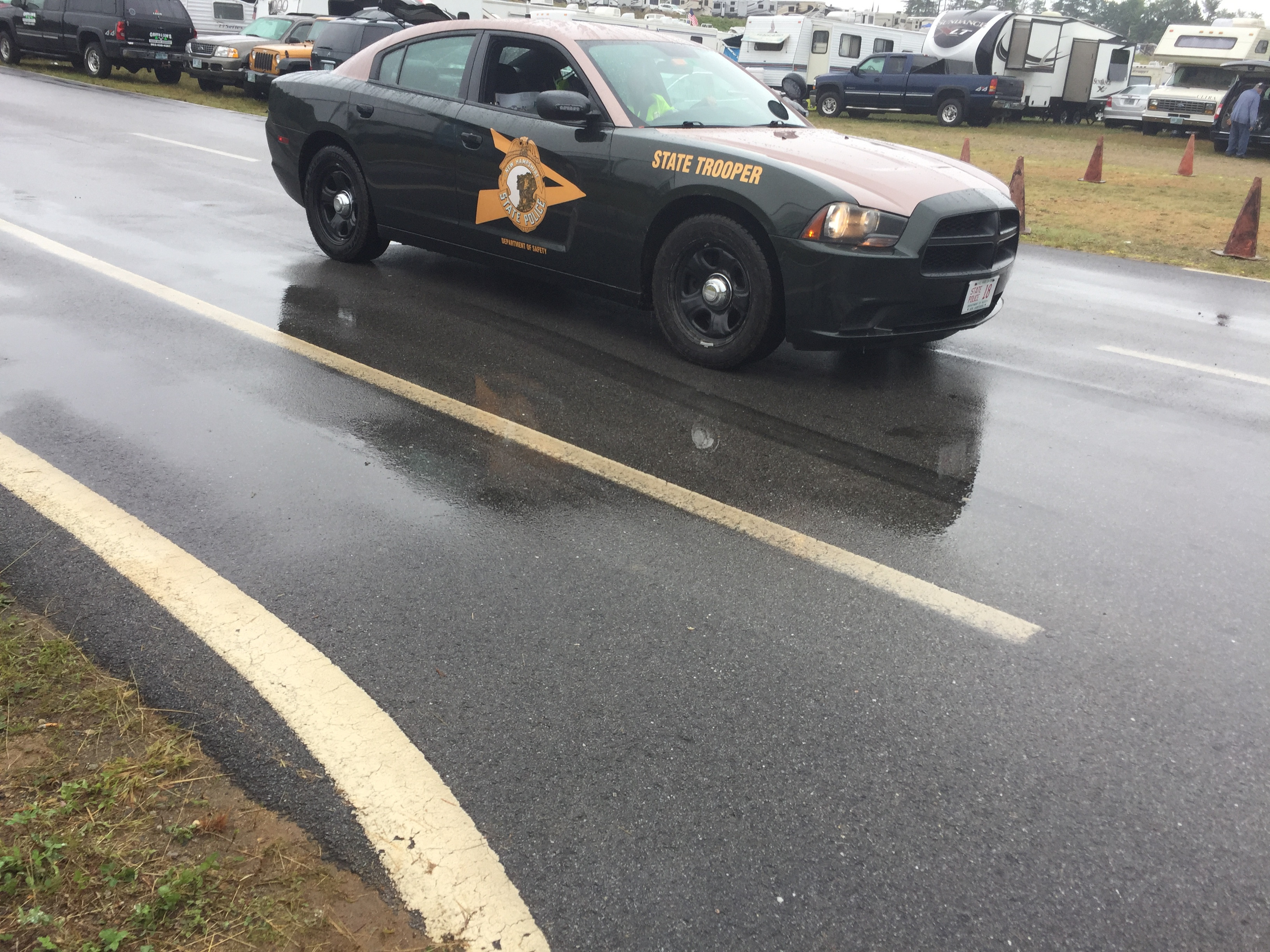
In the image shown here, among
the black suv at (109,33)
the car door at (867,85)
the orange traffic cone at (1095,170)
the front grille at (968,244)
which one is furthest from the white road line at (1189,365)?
the car door at (867,85)

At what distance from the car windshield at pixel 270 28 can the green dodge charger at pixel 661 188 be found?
61.6 ft

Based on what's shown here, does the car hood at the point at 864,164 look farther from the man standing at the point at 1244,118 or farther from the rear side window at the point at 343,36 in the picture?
the man standing at the point at 1244,118

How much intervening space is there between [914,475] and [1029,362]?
2.26 m

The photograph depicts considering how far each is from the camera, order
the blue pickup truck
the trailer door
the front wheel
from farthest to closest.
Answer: the front wheel, the trailer door, the blue pickup truck

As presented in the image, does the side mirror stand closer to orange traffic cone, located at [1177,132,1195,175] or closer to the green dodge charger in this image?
the green dodge charger

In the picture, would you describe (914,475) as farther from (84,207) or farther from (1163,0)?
(1163,0)

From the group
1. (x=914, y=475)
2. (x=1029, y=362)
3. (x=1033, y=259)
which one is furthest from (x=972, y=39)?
(x=914, y=475)

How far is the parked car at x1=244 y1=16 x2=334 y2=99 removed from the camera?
2139 cm

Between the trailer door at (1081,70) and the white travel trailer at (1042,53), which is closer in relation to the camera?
the white travel trailer at (1042,53)

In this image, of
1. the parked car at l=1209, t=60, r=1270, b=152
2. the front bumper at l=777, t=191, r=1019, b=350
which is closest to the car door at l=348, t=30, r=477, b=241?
the front bumper at l=777, t=191, r=1019, b=350

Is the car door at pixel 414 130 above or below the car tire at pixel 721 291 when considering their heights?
above

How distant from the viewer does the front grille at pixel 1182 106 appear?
27.8 meters

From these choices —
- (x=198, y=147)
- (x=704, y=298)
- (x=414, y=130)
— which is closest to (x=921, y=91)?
(x=198, y=147)

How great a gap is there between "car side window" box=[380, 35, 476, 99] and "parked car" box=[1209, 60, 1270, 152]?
22.4 meters
